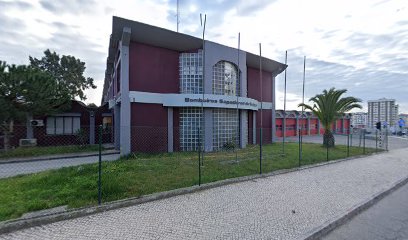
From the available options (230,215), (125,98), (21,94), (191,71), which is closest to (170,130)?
(125,98)

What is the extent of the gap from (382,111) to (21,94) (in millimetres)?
94959

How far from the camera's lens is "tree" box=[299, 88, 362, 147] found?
2086 cm

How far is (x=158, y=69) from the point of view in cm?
1644

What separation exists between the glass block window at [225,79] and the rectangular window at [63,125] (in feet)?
41.8

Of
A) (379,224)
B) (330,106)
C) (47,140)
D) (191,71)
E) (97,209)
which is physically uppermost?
(191,71)

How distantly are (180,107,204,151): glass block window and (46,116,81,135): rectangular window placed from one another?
10.3 metres

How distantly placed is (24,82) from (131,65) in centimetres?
664

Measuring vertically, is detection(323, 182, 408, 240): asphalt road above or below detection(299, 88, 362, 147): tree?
below

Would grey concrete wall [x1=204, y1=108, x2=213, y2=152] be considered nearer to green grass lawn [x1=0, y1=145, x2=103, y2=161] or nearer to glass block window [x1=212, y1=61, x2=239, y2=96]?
glass block window [x1=212, y1=61, x2=239, y2=96]

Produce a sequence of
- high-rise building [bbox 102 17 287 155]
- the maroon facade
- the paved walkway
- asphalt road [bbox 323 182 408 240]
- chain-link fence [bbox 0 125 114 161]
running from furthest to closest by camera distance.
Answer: the maroon facade < chain-link fence [bbox 0 125 114 161] < high-rise building [bbox 102 17 287 155] < asphalt road [bbox 323 182 408 240] < the paved walkway

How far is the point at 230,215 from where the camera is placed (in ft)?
16.7

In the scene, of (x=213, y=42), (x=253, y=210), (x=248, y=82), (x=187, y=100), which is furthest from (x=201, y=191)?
(x=248, y=82)

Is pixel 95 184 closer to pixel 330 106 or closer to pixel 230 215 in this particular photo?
pixel 230 215

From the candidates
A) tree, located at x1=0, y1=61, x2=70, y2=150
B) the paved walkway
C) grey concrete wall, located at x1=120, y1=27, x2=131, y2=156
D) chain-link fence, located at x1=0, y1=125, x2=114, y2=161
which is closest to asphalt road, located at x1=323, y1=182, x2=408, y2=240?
the paved walkway
